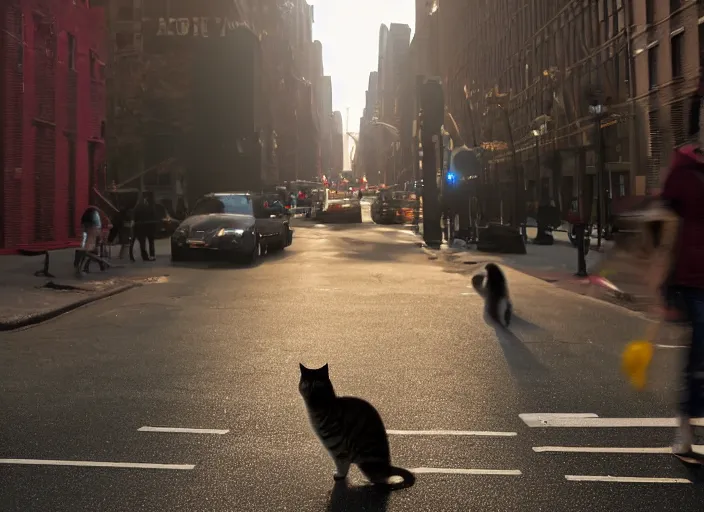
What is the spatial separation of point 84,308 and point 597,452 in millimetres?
9888

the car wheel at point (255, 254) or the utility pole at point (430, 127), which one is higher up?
the utility pole at point (430, 127)

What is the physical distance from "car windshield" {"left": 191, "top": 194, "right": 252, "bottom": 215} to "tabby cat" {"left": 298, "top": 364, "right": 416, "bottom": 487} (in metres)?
19.4

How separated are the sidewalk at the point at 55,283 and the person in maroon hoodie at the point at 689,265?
8880mm

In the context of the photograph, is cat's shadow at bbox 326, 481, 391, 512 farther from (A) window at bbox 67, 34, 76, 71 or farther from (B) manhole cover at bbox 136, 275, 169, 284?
(A) window at bbox 67, 34, 76, 71

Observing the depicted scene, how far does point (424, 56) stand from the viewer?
495 feet

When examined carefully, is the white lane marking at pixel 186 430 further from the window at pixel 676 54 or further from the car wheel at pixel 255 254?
the window at pixel 676 54

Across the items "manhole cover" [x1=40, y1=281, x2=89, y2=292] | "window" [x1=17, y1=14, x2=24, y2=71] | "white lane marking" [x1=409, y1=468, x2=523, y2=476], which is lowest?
"white lane marking" [x1=409, y1=468, x2=523, y2=476]

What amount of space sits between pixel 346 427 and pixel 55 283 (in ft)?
42.2

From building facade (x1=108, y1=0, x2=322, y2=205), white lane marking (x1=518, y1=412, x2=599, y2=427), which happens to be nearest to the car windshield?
white lane marking (x1=518, y1=412, x2=599, y2=427)

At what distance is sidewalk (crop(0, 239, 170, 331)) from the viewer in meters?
11.7

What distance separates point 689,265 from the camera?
177 inches

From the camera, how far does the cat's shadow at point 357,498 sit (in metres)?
4.00

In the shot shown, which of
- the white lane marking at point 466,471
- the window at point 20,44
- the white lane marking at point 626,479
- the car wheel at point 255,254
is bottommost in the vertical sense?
the white lane marking at point 626,479

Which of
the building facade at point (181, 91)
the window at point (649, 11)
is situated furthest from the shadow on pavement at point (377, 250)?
the building facade at point (181, 91)
